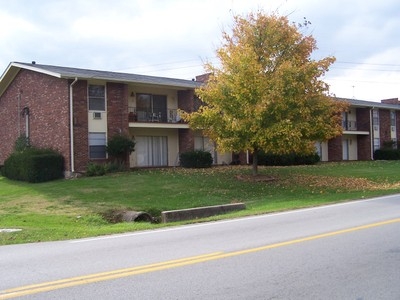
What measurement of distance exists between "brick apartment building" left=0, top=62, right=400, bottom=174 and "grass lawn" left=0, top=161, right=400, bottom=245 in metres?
3.19

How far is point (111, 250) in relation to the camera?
8.78 meters

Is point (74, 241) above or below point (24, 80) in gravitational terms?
below

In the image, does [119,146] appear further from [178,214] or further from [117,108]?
[178,214]

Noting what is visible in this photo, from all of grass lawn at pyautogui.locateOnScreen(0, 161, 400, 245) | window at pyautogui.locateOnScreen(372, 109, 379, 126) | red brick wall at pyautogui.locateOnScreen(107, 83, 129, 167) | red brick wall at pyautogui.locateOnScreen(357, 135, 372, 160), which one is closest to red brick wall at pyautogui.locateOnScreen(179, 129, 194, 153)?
red brick wall at pyautogui.locateOnScreen(107, 83, 129, 167)

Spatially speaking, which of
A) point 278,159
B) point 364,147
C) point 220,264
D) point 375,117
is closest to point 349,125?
point 364,147

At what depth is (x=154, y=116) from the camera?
32156 mm

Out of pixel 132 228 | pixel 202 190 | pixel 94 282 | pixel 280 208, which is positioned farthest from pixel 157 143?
pixel 94 282

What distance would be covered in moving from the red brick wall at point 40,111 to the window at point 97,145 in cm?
144

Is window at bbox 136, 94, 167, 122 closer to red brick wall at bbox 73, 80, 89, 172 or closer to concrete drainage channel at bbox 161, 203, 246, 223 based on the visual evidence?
red brick wall at bbox 73, 80, 89, 172

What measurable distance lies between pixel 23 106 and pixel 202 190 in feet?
54.5

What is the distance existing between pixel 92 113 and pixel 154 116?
5.55 metres

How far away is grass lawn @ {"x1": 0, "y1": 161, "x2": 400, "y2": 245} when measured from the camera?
524 inches

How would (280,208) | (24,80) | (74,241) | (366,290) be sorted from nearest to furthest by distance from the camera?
(366,290), (74,241), (280,208), (24,80)

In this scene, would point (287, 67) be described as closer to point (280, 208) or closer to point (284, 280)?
point (280, 208)
